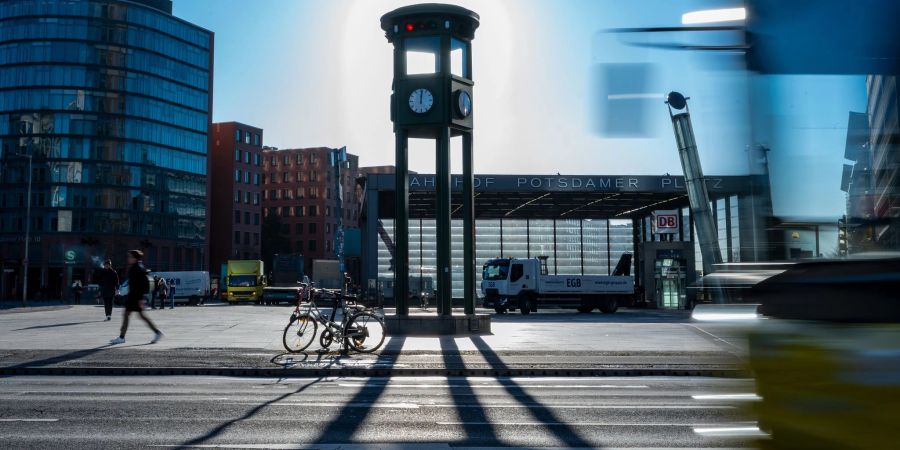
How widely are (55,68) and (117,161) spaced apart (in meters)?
11.0

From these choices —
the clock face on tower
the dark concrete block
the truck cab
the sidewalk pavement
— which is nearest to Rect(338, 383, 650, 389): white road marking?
the sidewalk pavement

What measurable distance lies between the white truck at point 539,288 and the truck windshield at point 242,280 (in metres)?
21.9

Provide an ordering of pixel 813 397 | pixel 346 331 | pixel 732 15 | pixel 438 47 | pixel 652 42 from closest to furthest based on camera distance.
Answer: pixel 813 397 < pixel 732 15 < pixel 652 42 < pixel 346 331 < pixel 438 47

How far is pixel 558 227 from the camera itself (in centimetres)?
5638

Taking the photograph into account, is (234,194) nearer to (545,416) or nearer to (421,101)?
(421,101)

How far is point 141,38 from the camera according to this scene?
85000 mm

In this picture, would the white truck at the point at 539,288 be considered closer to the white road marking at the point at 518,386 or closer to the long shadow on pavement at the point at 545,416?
the long shadow on pavement at the point at 545,416

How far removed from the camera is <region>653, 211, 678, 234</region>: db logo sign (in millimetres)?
43594

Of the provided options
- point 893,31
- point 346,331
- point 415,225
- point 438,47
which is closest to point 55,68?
point 415,225

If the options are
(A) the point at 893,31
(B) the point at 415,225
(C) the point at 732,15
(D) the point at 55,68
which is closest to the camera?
(A) the point at 893,31

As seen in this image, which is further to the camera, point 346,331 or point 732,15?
point 346,331

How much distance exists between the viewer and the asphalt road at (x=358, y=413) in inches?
266

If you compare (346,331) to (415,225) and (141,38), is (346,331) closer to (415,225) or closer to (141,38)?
(415,225)

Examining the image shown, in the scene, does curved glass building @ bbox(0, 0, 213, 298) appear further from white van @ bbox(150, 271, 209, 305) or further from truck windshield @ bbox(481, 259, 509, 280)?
truck windshield @ bbox(481, 259, 509, 280)
